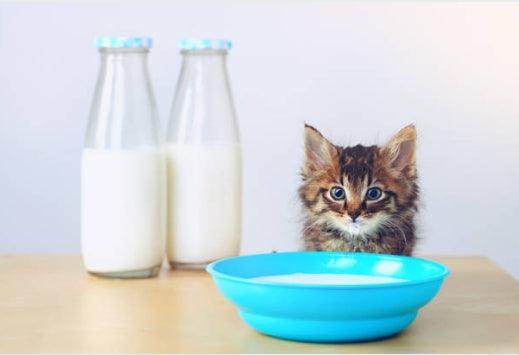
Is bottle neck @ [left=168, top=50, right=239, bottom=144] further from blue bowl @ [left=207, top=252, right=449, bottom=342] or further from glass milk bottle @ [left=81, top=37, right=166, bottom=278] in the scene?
blue bowl @ [left=207, top=252, right=449, bottom=342]

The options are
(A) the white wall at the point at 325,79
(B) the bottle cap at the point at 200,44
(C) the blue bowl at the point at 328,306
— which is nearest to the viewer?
(C) the blue bowl at the point at 328,306

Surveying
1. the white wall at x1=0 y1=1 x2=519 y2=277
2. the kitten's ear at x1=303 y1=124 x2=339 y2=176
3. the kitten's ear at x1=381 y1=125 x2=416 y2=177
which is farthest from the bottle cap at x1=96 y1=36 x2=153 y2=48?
the white wall at x1=0 y1=1 x2=519 y2=277

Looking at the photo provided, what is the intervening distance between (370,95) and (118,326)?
1.36m

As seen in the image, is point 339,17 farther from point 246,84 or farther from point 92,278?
point 92,278

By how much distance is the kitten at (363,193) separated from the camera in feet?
4.11

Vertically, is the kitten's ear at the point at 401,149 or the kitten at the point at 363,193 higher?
the kitten's ear at the point at 401,149

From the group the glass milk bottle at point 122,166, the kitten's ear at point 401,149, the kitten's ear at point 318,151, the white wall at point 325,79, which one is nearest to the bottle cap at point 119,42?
the glass milk bottle at point 122,166

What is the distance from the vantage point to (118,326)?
1.03 m

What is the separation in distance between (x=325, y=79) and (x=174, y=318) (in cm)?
130

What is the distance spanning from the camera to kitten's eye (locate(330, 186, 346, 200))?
126cm

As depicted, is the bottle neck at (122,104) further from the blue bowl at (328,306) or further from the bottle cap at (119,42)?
the blue bowl at (328,306)

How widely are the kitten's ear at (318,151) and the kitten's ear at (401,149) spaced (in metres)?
0.07

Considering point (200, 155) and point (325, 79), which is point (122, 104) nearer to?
point (200, 155)

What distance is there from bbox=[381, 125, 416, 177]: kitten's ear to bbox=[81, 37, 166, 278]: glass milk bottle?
1.10 ft
